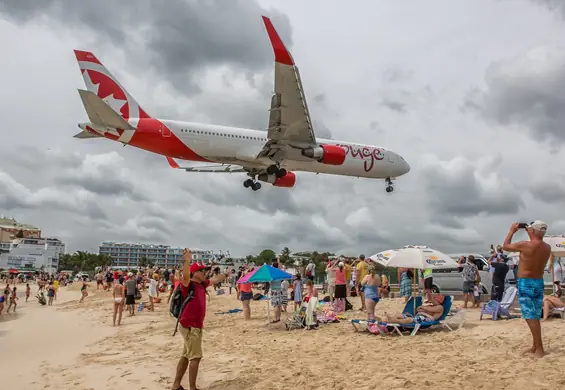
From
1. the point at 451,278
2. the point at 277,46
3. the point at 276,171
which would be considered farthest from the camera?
the point at 276,171

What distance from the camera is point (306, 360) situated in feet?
25.5

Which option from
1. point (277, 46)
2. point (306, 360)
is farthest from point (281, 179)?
point (306, 360)

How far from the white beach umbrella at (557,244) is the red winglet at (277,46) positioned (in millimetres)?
10435

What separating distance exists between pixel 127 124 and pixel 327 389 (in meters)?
15.3

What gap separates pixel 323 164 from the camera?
883 inches

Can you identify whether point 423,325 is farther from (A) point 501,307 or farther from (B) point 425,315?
(A) point 501,307

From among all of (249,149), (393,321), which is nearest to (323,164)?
(249,149)

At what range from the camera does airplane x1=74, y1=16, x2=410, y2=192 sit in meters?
17.7

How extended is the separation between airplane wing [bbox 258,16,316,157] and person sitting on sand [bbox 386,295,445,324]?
10399mm

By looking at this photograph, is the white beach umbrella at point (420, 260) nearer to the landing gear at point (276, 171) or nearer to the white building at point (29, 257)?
the landing gear at point (276, 171)

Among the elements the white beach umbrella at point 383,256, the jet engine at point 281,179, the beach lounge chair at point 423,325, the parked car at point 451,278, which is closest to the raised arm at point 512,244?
the beach lounge chair at point 423,325

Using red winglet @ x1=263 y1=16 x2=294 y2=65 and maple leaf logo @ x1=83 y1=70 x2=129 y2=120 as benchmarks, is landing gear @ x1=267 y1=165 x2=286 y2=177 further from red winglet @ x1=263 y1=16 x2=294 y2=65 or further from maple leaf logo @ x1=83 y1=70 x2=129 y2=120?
maple leaf logo @ x1=83 y1=70 x2=129 y2=120

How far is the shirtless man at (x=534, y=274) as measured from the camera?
6.40 metres

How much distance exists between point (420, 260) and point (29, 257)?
14534 centimetres
